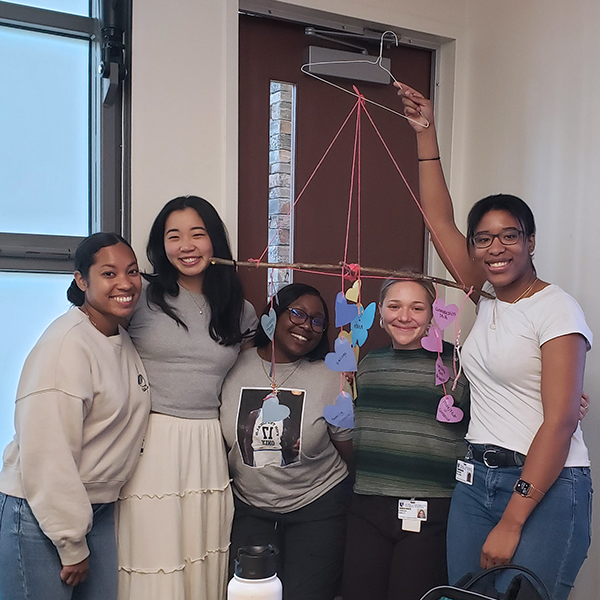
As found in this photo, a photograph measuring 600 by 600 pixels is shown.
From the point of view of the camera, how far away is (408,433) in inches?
70.3

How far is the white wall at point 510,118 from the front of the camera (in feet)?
6.76

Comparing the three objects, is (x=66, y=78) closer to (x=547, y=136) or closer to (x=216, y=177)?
(x=216, y=177)

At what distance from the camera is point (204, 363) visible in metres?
1.83

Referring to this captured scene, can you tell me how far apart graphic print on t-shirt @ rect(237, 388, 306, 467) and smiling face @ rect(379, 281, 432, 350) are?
0.35 meters

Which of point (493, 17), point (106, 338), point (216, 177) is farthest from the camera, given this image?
point (493, 17)

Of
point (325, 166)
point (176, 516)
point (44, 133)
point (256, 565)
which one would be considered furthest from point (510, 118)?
point (256, 565)

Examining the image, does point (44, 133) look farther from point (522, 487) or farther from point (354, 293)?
point (522, 487)

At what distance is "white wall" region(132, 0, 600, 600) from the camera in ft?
6.76

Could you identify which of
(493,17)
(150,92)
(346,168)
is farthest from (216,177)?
(493,17)

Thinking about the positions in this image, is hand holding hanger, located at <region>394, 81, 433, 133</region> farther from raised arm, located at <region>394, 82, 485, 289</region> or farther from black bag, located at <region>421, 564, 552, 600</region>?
black bag, located at <region>421, 564, 552, 600</region>

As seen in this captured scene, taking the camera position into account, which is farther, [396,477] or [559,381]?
[396,477]

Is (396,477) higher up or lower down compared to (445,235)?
lower down

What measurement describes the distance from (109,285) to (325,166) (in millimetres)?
1051

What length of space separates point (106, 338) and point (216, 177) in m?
0.71
